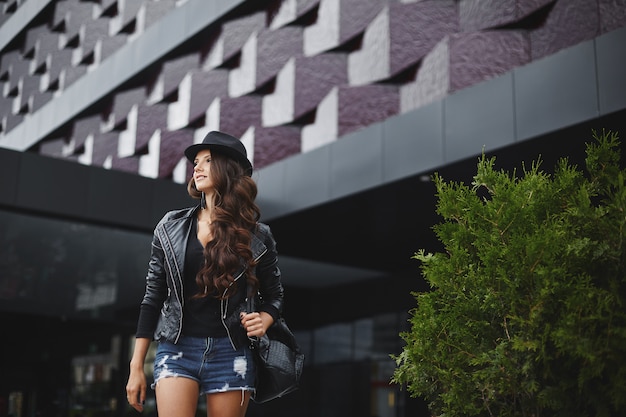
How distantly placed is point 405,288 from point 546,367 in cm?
1294

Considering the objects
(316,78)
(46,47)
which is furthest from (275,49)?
(46,47)

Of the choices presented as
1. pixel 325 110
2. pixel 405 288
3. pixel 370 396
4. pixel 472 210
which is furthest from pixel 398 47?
pixel 472 210

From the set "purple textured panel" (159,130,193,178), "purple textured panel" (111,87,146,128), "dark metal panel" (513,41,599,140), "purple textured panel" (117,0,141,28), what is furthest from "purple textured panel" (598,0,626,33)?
"purple textured panel" (117,0,141,28)

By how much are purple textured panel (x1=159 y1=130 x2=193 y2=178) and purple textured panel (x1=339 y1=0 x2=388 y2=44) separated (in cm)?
489

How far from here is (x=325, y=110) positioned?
14.6m

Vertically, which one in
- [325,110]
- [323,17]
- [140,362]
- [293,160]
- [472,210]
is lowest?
[140,362]

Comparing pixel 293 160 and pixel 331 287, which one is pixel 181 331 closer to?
pixel 293 160

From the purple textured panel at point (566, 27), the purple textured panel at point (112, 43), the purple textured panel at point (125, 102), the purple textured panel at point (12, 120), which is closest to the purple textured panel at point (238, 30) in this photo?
the purple textured panel at point (125, 102)

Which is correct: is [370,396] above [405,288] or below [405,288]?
below

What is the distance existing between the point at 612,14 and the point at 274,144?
281 inches

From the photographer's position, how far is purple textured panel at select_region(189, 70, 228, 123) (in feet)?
57.3

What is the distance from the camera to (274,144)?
15.7 metres

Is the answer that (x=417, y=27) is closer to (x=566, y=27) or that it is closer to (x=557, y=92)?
(x=566, y=27)

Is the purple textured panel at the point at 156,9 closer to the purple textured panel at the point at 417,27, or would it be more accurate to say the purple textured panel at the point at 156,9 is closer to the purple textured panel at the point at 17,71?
the purple textured panel at the point at 417,27
